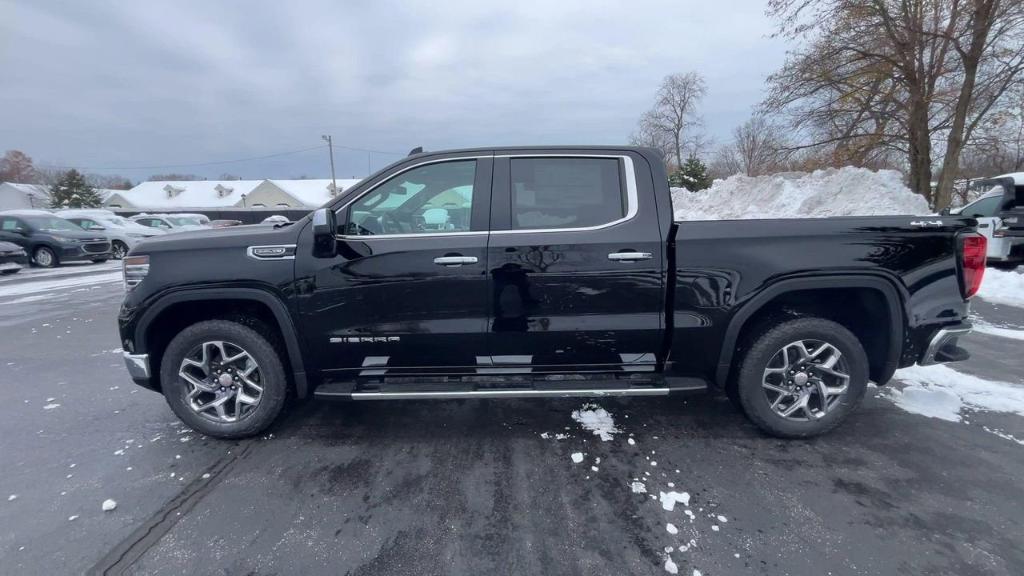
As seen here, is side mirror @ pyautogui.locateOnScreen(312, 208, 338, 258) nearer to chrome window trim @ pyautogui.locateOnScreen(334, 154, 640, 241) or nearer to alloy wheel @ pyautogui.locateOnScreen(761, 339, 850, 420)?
chrome window trim @ pyautogui.locateOnScreen(334, 154, 640, 241)

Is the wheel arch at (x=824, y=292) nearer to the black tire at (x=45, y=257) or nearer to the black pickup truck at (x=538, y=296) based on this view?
the black pickup truck at (x=538, y=296)

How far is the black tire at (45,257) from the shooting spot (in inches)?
571

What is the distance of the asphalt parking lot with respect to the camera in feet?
7.57

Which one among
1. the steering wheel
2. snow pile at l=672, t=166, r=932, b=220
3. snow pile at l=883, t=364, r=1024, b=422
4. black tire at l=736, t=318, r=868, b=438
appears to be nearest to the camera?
black tire at l=736, t=318, r=868, b=438

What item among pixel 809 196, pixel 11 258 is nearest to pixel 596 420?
pixel 809 196

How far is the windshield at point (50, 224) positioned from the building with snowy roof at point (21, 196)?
59138 millimetres

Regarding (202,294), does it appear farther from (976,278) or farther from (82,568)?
(976,278)

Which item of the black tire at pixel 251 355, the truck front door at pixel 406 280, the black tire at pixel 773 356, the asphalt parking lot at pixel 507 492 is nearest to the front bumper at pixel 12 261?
the asphalt parking lot at pixel 507 492

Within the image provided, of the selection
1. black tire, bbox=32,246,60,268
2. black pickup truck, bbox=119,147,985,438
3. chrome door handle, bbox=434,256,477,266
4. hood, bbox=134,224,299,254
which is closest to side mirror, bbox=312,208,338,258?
black pickup truck, bbox=119,147,985,438

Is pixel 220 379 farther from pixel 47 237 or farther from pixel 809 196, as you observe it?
pixel 47 237

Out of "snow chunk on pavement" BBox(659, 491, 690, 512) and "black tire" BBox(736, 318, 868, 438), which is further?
"black tire" BBox(736, 318, 868, 438)

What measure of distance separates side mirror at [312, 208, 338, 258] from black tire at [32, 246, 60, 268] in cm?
1724

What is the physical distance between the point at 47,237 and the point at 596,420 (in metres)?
18.5

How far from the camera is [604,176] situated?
3283 mm
